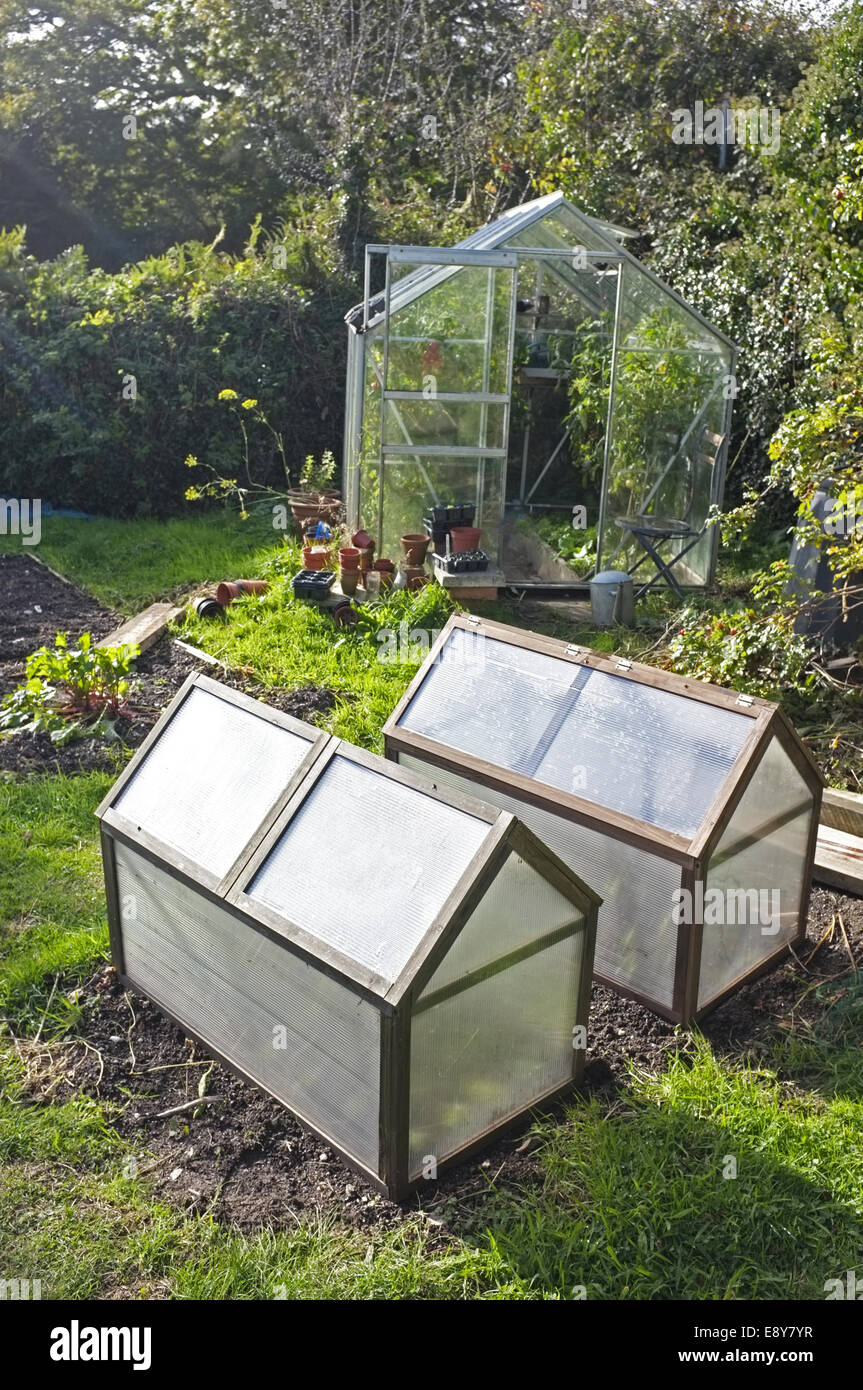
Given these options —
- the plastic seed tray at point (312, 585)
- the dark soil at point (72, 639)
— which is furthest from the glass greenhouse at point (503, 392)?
the dark soil at point (72, 639)

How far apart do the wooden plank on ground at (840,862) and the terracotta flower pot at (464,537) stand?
4.07 m

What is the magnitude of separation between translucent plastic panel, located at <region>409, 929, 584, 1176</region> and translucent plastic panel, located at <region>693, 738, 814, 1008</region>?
2.22 ft

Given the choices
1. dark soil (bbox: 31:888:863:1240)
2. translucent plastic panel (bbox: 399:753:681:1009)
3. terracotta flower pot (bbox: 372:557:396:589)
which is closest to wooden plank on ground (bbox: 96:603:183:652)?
terracotta flower pot (bbox: 372:557:396:589)

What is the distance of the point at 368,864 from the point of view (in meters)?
3.43

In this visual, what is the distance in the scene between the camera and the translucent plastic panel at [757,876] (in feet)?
13.5

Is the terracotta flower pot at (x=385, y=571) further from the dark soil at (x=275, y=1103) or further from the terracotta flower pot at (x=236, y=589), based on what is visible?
the dark soil at (x=275, y=1103)

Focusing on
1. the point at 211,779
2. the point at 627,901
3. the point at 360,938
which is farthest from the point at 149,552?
the point at 360,938

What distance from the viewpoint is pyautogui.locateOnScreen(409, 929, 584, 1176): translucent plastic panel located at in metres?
3.31

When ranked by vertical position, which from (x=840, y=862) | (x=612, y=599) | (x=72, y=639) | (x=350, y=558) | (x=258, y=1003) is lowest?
(x=72, y=639)

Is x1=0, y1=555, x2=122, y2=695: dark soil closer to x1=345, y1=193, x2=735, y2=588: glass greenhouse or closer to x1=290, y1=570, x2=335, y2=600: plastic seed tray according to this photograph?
x1=290, y1=570, x2=335, y2=600: plastic seed tray

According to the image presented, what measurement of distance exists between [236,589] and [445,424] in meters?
1.99

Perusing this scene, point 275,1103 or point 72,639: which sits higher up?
point 72,639

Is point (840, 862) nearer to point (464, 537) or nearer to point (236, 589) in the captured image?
point (464, 537)
